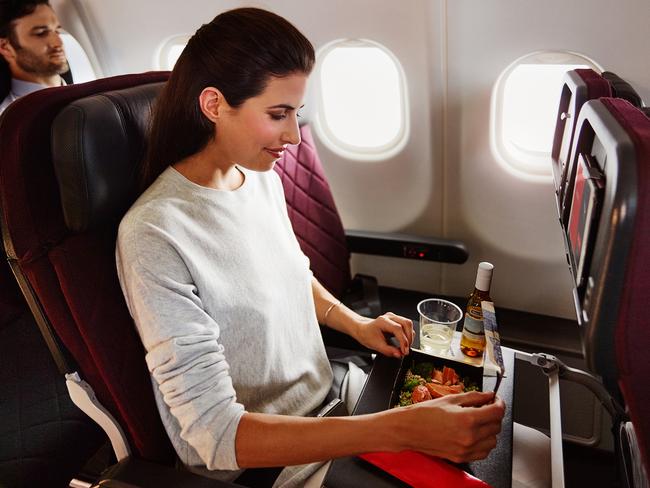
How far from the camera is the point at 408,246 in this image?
7.07 ft

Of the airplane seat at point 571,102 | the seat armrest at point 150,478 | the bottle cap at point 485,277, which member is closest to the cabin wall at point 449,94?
the airplane seat at point 571,102

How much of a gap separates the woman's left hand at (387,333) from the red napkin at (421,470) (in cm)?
34

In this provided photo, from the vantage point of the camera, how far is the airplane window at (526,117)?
194cm

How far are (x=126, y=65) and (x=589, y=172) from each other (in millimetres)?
2575

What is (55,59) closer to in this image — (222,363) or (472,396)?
(222,363)

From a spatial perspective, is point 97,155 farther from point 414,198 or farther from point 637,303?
point 414,198

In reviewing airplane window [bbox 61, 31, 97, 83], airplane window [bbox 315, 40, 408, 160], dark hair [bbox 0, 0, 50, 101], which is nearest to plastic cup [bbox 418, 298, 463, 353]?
airplane window [bbox 315, 40, 408, 160]

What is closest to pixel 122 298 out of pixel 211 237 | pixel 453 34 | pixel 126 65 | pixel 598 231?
pixel 211 237

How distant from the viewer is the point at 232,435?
978 mm

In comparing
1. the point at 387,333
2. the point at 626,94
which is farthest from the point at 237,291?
the point at 626,94

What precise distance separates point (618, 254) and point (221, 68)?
2.78 feet

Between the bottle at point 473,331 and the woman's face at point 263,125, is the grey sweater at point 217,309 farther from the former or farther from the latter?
the bottle at point 473,331

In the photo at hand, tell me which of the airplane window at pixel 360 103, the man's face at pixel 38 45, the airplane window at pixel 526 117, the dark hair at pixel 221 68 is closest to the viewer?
the dark hair at pixel 221 68

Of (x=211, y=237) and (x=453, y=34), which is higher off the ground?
(x=453, y=34)
